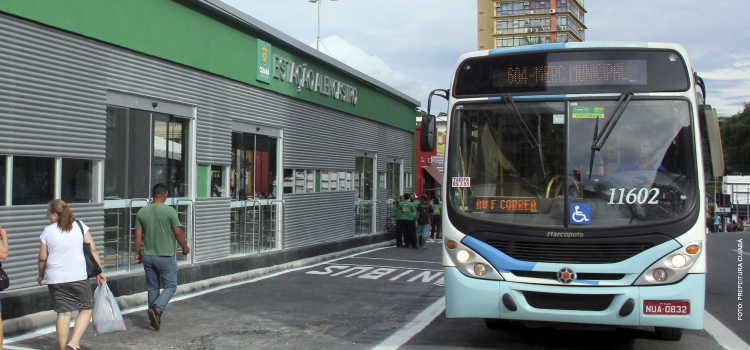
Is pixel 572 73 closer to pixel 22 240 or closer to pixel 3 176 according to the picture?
pixel 3 176

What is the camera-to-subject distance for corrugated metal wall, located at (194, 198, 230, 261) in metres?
11.8

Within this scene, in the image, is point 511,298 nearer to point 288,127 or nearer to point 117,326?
point 117,326

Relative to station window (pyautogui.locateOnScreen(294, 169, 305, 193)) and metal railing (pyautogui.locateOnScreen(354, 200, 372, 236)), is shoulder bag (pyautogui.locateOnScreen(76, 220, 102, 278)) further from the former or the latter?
metal railing (pyautogui.locateOnScreen(354, 200, 372, 236))

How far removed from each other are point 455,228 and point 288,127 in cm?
984

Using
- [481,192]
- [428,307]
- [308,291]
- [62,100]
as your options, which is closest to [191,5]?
[62,100]

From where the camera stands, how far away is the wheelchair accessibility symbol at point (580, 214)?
229 inches

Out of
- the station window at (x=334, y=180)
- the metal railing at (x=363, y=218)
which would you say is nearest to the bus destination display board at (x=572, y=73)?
the station window at (x=334, y=180)

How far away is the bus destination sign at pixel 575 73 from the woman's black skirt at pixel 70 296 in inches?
174

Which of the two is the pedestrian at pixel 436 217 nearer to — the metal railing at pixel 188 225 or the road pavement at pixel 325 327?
the road pavement at pixel 325 327

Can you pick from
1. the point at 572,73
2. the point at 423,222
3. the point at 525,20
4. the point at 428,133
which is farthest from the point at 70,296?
the point at 525,20

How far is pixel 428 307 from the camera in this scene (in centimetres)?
912

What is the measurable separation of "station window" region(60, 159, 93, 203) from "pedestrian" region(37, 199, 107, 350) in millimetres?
3024

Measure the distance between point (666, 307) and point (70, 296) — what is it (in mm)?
5320

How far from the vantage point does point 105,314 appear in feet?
20.1
